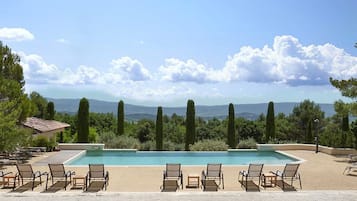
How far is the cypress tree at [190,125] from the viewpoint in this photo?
98.9ft

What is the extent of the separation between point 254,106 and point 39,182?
378 ft

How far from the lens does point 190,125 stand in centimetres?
3038

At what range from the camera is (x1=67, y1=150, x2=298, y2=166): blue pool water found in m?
22.9

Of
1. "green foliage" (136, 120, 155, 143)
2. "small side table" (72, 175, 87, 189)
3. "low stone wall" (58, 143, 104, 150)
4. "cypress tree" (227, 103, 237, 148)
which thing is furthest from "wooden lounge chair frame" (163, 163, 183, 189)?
"green foliage" (136, 120, 155, 143)

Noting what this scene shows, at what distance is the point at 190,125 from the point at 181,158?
5.68 m

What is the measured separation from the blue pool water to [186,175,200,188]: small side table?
743 centimetres

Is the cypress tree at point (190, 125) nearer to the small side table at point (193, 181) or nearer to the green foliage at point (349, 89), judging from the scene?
the green foliage at point (349, 89)

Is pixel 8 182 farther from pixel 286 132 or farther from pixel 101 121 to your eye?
pixel 101 121

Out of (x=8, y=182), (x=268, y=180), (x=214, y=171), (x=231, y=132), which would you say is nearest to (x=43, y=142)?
(x=8, y=182)

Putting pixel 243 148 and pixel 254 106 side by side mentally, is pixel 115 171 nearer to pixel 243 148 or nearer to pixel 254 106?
pixel 243 148

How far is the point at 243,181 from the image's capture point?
581 inches

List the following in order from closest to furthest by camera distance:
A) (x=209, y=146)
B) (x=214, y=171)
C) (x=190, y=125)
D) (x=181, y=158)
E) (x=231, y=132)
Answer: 1. (x=214, y=171)
2. (x=181, y=158)
3. (x=209, y=146)
4. (x=190, y=125)
5. (x=231, y=132)

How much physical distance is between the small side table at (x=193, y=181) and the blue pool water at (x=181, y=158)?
7426mm

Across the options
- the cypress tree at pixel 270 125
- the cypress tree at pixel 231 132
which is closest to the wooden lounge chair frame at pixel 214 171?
the cypress tree at pixel 231 132
